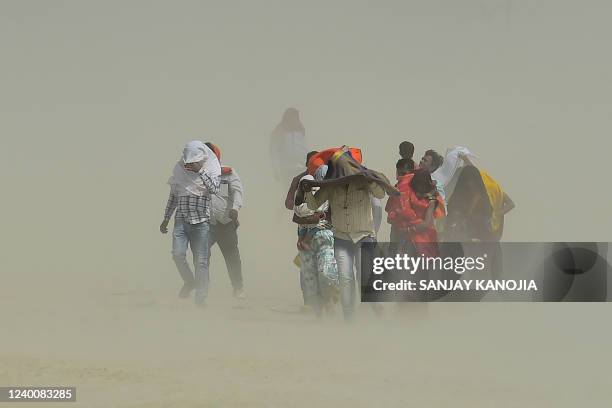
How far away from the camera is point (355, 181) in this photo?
11.5 metres

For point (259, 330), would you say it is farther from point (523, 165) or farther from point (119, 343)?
point (523, 165)

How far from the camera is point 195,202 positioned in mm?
12945

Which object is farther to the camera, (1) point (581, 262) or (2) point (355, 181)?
(1) point (581, 262)

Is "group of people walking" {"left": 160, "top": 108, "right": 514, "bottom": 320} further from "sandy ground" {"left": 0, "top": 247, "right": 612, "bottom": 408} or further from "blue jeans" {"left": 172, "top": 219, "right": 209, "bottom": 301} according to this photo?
"sandy ground" {"left": 0, "top": 247, "right": 612, "bottom": 408}

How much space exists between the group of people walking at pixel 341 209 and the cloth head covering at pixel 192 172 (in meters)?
0.01

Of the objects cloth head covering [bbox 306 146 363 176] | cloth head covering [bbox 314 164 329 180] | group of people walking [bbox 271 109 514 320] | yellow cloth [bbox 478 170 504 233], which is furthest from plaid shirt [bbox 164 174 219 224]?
yellow cloth [bbox 478 170 504 233]

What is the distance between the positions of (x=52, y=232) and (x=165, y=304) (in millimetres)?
11181

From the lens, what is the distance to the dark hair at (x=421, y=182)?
1223 cm

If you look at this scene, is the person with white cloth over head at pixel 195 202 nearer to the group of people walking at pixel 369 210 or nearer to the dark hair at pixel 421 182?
the group of people walking at pixel 369 210

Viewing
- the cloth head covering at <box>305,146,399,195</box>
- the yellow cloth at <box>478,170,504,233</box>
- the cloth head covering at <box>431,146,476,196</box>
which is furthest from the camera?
the cloth head covering at <box>431,146,476,196</box>

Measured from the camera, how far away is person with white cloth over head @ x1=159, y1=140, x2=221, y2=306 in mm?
12867

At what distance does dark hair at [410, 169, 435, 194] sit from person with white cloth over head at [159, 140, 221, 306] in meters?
2.18

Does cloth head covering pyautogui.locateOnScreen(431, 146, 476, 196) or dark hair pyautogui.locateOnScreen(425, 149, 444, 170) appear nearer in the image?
dark hair pyautogui.locateOnScreen(425, 149, 444, 170)

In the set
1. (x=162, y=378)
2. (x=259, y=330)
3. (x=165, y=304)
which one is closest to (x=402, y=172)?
(x=259, y=330)
